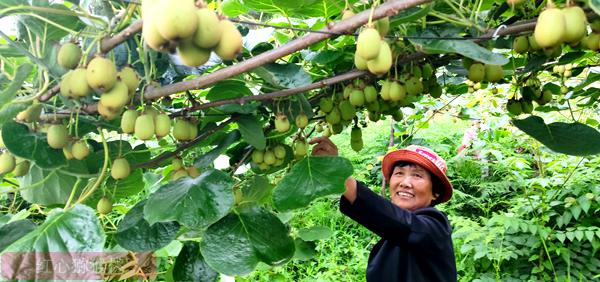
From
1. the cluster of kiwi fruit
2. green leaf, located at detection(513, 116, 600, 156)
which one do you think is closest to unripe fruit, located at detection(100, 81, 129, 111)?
the cluster of kiwi fruit

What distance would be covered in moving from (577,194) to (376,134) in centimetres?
255

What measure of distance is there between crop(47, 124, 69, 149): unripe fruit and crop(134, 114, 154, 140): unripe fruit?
6.3 inches

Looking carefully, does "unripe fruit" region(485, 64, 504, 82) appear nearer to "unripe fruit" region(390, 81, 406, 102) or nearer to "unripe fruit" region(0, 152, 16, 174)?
"unripe fruit" region(390, 81, 406, 102)

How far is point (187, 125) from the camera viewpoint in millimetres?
1169

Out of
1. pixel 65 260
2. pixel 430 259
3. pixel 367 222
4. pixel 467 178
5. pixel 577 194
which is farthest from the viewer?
pixel 467 178

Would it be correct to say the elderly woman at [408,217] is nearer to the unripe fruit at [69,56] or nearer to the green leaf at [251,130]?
the green leaf at [251,130]

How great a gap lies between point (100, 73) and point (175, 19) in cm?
27

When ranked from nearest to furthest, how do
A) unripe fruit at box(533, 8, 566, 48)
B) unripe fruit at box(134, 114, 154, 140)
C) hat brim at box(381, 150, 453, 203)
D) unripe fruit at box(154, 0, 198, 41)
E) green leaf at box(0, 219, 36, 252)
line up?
unripe fruit at box(154, 0, 198, 41) → unripe fruit at box(533, 8, 566, 48) → unripe fruit at box(134, 114, 154, 140) → green leaf at box(0, 219, 36, 252) → hat brim at box(381, 150, 453, 203)

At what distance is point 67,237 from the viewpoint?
2.99 ft

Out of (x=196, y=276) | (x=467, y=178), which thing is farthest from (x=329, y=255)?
(x=196, y=276)

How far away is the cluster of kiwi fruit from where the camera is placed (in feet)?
2.05

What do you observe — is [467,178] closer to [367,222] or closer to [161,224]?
[367,222]

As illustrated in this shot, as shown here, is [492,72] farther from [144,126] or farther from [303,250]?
[303,250]

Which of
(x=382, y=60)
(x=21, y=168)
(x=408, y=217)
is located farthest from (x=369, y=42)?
(x=408, y=217)
